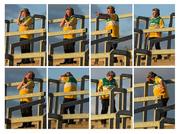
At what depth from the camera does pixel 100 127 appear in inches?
108

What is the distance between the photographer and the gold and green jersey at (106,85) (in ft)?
9.01

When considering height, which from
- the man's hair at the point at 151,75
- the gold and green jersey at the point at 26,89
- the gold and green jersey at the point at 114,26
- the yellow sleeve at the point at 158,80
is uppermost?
the gold and green jersey at the point at 114,26

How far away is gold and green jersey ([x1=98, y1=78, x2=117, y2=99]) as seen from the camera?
108 inches

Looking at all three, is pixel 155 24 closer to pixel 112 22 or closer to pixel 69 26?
pixel 112 22

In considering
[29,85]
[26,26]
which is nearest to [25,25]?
[26,26]

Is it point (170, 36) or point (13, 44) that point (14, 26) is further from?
point (170, 36)

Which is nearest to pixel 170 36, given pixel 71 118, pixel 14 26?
pixel 71 118

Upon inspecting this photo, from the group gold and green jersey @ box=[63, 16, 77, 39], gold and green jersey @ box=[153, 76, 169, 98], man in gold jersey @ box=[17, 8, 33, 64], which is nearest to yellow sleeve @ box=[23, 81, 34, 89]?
man in gold jersey @ box=[17, 8, 33, 64]

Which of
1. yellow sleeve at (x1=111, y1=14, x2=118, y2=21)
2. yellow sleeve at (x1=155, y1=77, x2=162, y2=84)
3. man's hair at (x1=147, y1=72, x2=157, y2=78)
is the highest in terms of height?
yellow sleeve at (x1=111, y1=14, x2=118, y2=21)

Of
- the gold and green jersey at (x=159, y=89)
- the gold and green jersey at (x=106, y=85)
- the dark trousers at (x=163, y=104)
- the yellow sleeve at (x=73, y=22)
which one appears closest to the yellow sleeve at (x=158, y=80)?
the gold and green jersey at (x=159, y=89)

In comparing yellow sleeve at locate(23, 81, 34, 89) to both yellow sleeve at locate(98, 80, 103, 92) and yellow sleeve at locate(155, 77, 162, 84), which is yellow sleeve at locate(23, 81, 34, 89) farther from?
yellow sleeve at locate(155, 77, 162, 84)

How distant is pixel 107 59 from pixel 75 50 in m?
0.21

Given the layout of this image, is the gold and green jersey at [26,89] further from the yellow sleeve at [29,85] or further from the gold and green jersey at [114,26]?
the gold and green jersey at [114,26]

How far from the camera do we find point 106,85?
2760 mm
